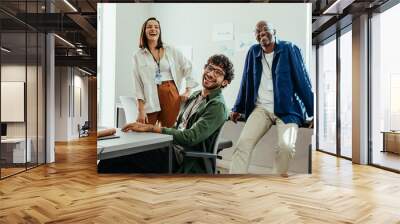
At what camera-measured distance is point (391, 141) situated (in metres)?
7.05

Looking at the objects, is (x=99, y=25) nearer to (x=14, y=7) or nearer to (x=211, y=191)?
(x=14, y=7)

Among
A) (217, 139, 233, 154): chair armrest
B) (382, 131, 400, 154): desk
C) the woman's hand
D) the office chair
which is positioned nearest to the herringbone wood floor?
the office chair

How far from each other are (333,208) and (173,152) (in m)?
2.51

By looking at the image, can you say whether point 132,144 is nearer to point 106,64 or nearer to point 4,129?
point 106,64

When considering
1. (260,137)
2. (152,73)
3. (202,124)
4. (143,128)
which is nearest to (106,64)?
(152,73)

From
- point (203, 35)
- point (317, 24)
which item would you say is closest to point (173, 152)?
point (203, 35)

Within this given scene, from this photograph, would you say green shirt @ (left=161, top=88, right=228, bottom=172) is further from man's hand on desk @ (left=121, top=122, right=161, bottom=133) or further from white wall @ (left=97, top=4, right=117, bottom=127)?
white wall @ (left=97, top=4, right=117, bottom=127)

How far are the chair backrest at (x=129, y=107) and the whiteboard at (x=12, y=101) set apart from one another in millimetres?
1902

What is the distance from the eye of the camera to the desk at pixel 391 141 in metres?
6.89

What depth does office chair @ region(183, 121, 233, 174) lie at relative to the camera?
5727 millimetres

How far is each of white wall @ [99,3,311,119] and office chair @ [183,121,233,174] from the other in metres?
1.05

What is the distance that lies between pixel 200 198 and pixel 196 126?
141 cm

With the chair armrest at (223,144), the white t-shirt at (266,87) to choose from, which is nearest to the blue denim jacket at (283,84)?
the white t-shirt at (266,87)

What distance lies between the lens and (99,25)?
587 centimetres
